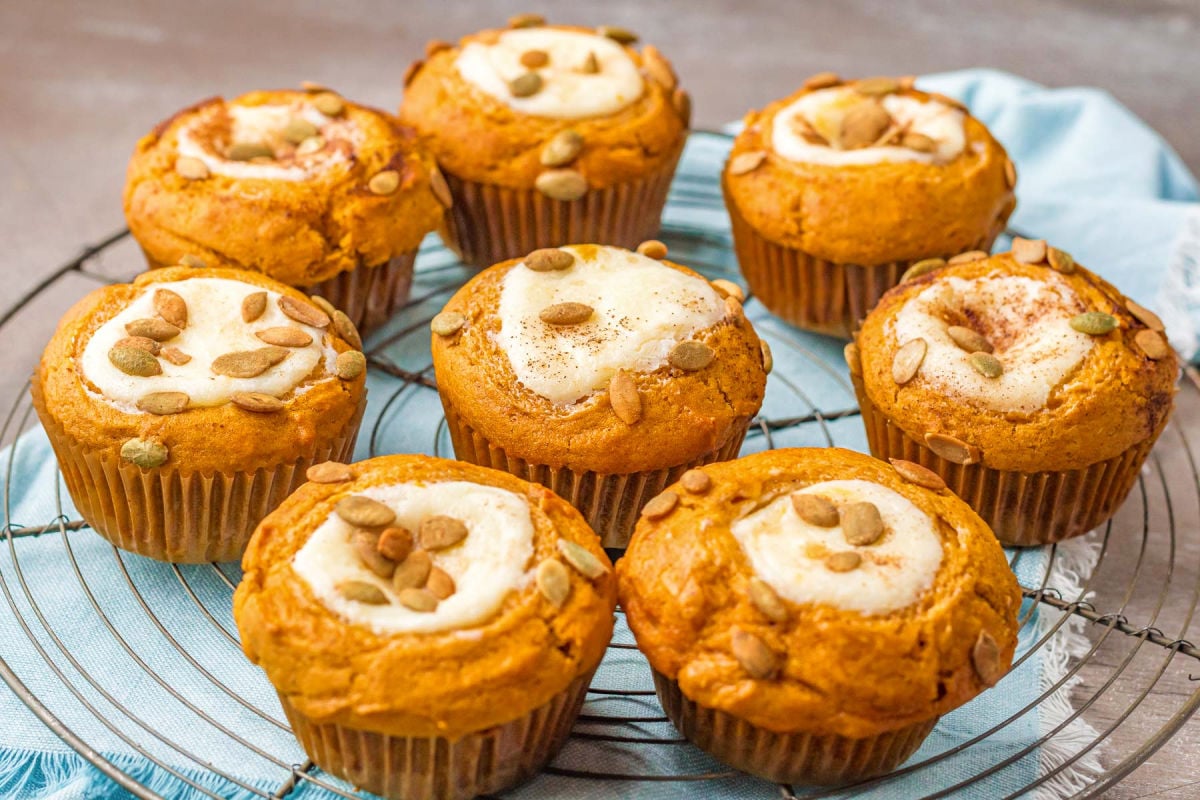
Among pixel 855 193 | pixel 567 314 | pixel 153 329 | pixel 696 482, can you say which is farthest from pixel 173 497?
pixel 855 193

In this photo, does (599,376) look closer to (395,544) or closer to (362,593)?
(395,544)

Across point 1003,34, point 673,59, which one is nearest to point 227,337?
point 673,59

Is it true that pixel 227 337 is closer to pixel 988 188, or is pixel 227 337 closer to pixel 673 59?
pixel 988 188

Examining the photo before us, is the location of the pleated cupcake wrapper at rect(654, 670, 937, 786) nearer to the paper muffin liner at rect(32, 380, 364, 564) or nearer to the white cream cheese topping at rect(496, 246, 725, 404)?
the white cream cheese topping at rect(496, 246, 725, 404)

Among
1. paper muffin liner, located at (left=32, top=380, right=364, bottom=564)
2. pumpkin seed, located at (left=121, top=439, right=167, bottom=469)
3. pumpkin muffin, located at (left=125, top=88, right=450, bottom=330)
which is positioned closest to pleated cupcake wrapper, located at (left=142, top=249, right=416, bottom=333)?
pumpkin muffin, located at (left=125, top=88, right=450, bottom=330)

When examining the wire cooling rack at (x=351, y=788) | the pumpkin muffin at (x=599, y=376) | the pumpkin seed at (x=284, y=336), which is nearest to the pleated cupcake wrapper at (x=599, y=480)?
the pumpkin muffin at (x=599, y=376)

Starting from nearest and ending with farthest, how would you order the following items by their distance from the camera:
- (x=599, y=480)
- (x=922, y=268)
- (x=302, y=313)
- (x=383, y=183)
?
(x=599, y=480)
(x=302, y=313)
(x=922, y=268)
(x=383, y=183)
